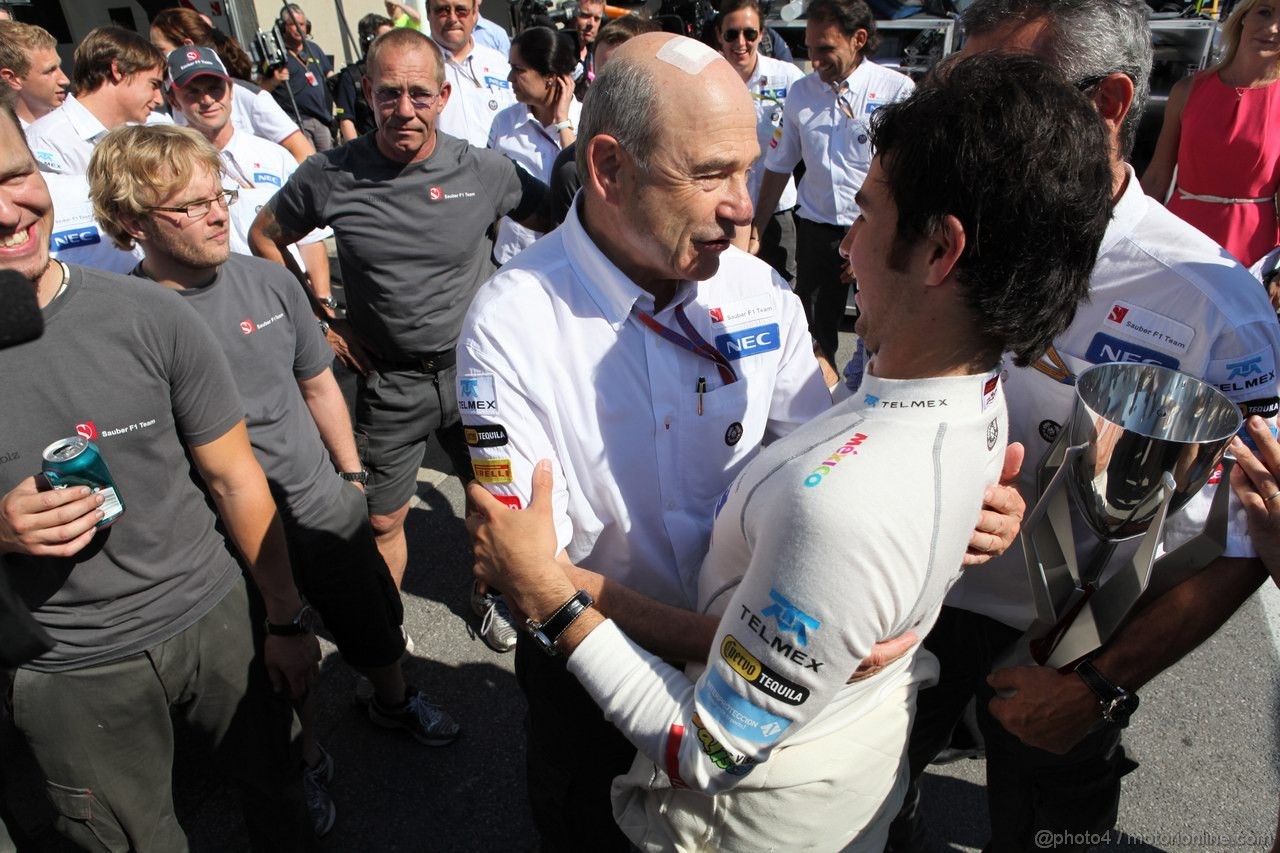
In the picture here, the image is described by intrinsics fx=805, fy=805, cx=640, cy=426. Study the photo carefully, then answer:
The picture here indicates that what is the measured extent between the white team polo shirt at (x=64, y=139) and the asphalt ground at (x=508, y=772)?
8.45ft

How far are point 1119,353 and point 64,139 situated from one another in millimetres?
4516

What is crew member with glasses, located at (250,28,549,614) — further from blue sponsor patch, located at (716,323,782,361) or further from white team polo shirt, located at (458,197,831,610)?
blue sponsor patch, located at (716,323,782,361)

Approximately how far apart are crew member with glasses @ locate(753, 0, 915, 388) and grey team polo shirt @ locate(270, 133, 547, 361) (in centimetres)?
194

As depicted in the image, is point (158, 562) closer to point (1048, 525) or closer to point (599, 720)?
point (599, 720)

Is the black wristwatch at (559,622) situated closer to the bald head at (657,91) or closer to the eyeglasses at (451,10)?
the bald head at (657,91)

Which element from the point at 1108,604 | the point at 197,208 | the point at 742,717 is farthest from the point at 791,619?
the point at 197,208

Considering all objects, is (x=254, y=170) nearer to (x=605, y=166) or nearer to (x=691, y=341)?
(x=605, y=166)

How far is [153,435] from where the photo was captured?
1839mm

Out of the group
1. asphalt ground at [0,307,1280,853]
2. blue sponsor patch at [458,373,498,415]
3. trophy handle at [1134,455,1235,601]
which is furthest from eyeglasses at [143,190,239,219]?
trophy handle at [1134,455,1235,601]

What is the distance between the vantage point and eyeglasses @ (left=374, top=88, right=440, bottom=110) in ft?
11.1

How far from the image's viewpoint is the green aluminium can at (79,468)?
1.59 metres

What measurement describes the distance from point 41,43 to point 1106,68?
4943 millimetres

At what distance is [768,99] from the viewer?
226 inches

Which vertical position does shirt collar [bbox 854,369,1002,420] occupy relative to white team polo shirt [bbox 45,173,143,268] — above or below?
above
